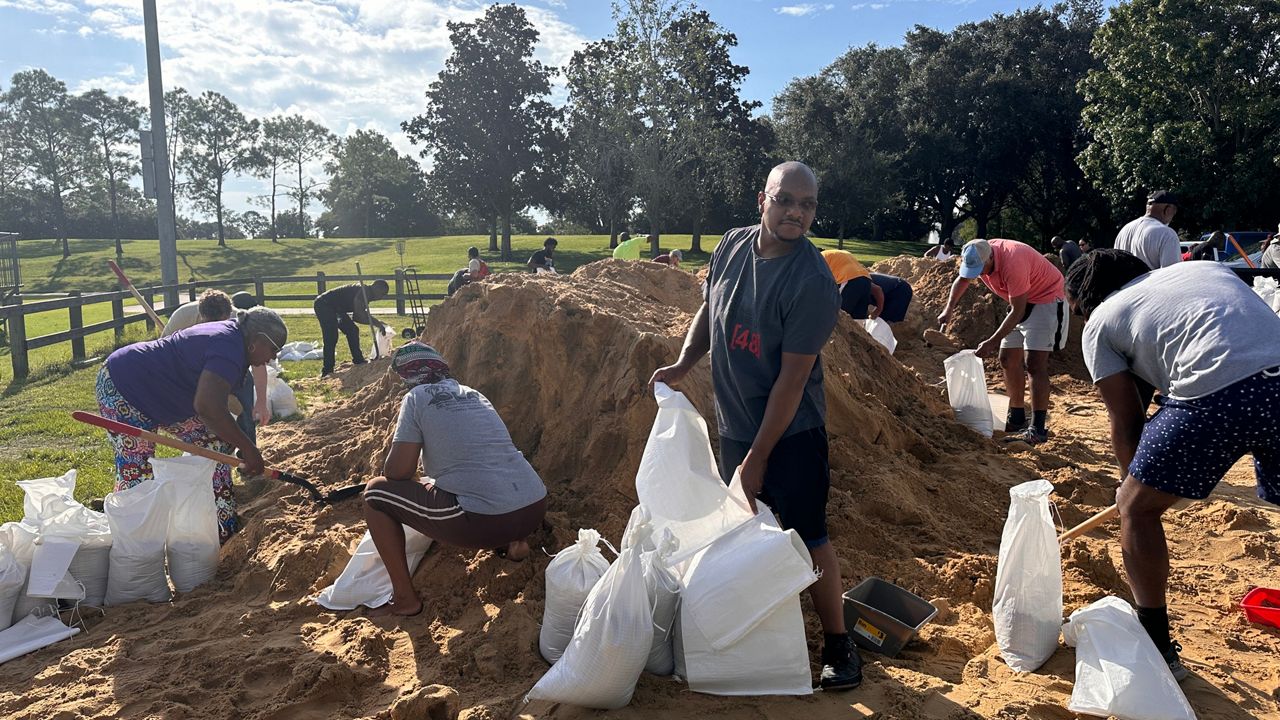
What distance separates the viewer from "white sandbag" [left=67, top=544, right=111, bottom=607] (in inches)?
154

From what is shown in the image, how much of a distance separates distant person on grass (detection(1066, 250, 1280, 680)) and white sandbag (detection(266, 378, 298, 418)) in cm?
692

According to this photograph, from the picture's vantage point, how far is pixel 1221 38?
21703 mm

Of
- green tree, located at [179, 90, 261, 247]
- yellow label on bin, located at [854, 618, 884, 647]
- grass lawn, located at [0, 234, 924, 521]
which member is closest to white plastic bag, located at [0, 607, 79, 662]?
grass lawn, located at [0, 234, 924, 521]

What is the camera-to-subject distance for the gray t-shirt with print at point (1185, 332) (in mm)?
2576

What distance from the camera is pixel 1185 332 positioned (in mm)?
2691

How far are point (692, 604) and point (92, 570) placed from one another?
9.98ft

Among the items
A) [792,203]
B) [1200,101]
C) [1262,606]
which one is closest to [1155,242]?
[1262,606]

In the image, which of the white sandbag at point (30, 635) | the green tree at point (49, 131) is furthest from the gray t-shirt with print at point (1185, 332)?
the green tree at point (49, 131)

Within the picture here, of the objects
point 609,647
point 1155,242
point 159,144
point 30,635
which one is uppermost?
point 159,144

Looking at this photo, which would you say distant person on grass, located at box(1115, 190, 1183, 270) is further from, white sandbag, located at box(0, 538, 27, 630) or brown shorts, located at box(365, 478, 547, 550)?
white sandbag, located at box(0, 538, 27, 630)

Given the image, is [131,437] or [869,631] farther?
[131,437]

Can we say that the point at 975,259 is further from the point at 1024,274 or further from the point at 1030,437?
the point at 1030,437

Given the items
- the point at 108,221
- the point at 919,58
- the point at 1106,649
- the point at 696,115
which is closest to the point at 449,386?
the point at 1106,649

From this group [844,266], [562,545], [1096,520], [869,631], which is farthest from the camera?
[844,266]
